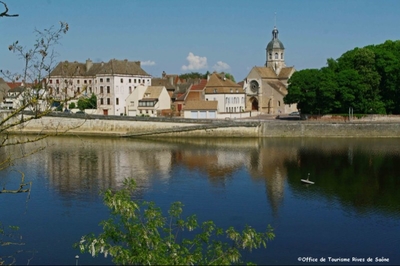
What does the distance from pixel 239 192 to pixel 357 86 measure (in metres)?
30.2

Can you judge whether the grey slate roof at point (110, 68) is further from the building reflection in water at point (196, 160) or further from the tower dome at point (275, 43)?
the tower dome at point (275, 43)

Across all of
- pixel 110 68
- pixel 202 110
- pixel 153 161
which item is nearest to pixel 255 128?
pixel 202 110

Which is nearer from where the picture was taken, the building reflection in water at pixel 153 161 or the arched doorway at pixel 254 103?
the building reflection in water at pixel 153 161

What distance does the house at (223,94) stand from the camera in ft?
205

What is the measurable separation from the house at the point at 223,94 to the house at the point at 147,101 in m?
5.71

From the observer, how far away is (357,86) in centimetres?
5166

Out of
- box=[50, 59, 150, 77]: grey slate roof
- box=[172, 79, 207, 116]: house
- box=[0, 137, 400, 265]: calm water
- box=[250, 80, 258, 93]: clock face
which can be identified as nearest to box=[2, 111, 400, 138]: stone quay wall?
box=[0, 137, 400, 265]: calm water

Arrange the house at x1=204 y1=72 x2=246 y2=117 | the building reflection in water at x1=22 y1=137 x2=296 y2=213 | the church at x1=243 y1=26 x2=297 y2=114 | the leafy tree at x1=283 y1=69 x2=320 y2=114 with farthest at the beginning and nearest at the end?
the church at x1=243 y1=26 x2=297 y2=114, the house at x1=204 y1=72 x2=246 y2=117, the leafy tree at x1=283 y1=69 x2=320 y2=114, the building reflection in water at x1=22 y1=137 x2=296 y2=213

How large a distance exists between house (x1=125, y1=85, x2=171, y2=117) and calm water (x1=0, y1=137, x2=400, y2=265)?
15.6 meters

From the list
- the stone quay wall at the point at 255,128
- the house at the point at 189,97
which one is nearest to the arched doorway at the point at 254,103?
the house at the point at 189,97

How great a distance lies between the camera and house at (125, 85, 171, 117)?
2379 inches

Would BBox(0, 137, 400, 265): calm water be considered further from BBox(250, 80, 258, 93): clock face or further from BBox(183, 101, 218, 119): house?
BBox(250, 80, 258, 93): clock face

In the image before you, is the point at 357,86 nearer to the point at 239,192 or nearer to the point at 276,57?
the point at 276,57

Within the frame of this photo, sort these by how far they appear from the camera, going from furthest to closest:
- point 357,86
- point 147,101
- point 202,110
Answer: point 147,101 → point 202,110 → point 357,86
